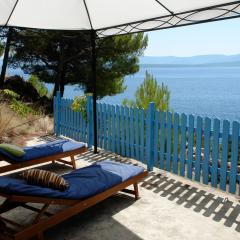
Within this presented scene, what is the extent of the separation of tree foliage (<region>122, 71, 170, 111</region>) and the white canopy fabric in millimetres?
3821

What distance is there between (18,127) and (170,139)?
19.5ft

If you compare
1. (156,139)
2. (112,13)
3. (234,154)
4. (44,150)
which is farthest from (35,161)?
(234,154)

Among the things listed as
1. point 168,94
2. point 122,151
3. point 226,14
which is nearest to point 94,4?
point 226,14

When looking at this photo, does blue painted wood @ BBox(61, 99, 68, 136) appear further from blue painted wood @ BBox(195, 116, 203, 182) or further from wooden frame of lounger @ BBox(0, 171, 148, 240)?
wooden frame of lounger @ BBox(0, 171, 148, 240)

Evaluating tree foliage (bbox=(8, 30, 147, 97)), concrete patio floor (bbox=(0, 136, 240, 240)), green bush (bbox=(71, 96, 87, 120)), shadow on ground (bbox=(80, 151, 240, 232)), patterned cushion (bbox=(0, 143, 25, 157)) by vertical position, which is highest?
tree foliage (bbox=(8, 30, 147, 97))

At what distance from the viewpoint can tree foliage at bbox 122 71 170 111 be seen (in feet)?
38.4

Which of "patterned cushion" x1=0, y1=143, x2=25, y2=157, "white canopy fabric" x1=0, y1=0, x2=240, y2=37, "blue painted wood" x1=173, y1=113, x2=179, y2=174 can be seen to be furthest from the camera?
"blue painted wood" x1=173, y1=113, x2=179, y2=174

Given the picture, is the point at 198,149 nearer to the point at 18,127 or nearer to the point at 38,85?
the point at 18,127

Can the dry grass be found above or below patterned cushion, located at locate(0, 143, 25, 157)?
below

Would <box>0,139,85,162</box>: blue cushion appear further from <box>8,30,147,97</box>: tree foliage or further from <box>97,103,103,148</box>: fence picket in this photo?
<box>8,30,147,97</box>: tree foliage

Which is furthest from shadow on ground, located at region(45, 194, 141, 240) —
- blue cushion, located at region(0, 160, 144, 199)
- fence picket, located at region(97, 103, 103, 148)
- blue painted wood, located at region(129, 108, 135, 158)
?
fence picket, located at region(97, 103, 103, 148)

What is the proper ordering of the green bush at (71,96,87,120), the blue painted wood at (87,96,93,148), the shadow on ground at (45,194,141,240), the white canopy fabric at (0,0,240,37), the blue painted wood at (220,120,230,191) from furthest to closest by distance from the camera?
the green bush at (71,96,87,120)
the blue painted wood at (87,96,93,148)
the white canopy fabric at (0,0,240,37)
the blue painted wood at (220,120,230,191)
the shadow on ground at (45,194,141,240)

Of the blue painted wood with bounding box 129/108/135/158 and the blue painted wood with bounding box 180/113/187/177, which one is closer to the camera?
the blue painted wood with bounding box 180/113/187/177

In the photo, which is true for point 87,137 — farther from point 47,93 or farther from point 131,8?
point 47,93
